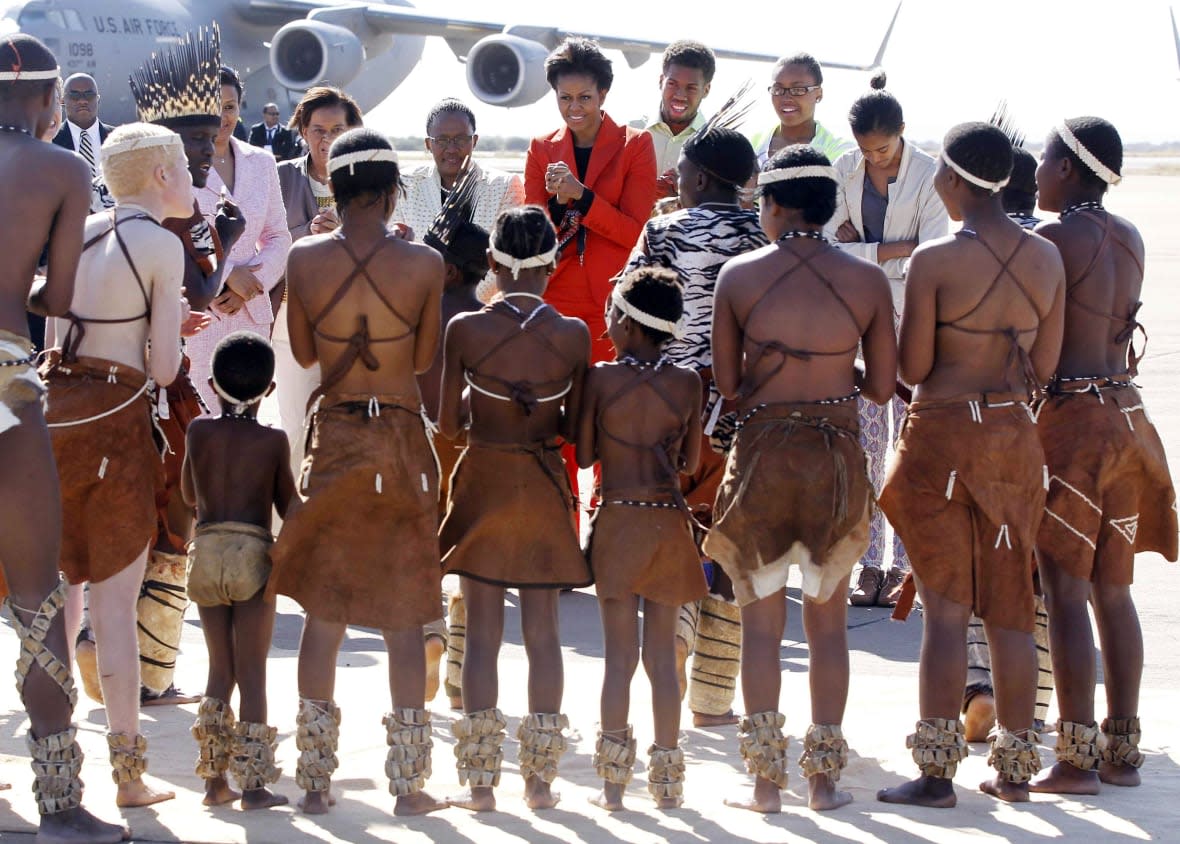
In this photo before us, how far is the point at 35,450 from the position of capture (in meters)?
4.24

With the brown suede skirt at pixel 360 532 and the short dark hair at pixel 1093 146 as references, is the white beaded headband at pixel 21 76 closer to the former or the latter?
the brown suede skirt at pixel 360 532

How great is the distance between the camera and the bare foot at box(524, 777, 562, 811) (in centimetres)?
458

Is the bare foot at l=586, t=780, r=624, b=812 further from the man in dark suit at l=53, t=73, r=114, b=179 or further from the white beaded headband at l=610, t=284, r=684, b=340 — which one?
the man in dark suit at l=53, t=73, r=114, b=179

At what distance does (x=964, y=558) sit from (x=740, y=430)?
2.41ft

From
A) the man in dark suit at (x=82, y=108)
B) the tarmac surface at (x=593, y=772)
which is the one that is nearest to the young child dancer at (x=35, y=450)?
the tarmac surface at (x=593, y=772)

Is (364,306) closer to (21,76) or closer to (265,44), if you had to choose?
(21,76)

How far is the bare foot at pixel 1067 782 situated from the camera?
15.4 ft

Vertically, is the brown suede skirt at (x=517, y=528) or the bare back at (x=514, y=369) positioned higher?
the bare back at (x=514, y=369)

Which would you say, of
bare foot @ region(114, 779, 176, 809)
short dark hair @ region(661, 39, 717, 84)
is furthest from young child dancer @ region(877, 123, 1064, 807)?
short dark hair @ region(661, 39, 717, 84)

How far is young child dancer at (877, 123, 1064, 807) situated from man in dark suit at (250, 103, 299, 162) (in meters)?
11.6

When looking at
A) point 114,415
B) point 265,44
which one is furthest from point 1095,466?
point 265,44

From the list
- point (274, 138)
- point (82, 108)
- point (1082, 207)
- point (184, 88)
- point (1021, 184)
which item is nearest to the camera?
point (1082, 207)

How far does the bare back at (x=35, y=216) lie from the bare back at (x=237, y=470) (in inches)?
24.8

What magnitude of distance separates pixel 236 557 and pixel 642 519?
1.16 m
